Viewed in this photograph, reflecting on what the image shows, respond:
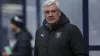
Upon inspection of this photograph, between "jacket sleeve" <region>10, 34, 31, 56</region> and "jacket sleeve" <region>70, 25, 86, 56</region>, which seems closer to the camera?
"jacket sleeve" <region>70, 25, 86, 56</region>

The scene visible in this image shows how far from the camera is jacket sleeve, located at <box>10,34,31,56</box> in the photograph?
515 cm

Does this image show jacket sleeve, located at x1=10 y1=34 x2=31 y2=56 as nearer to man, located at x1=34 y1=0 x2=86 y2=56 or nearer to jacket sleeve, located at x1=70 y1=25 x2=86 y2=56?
man, located at x1=34 y1=0 x2=86 y2=56

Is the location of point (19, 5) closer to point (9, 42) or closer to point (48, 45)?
point (9, 42)

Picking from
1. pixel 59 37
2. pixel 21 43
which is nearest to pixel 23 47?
pixel 21 43

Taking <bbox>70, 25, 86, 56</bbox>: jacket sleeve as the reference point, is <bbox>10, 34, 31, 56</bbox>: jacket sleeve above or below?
below

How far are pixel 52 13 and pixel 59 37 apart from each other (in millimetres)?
259

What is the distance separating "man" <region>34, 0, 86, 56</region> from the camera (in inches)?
142

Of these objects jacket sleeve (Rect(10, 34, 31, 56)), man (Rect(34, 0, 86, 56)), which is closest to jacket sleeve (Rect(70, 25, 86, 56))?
man (Rect(34, 0, 86, 56))

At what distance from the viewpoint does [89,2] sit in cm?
595

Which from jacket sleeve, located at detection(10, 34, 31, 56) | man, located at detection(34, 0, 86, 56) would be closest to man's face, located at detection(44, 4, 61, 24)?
man, located at detection(34, 0, 86, 56)

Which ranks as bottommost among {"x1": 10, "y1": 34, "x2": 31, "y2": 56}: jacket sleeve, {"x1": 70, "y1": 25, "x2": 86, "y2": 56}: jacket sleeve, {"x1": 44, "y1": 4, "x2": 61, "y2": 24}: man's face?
{"x1": 10, "y1": 34, "x2": 31, "y2": 56}: jacket sleeve

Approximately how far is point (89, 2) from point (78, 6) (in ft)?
0.65

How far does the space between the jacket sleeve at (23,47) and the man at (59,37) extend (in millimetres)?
1471

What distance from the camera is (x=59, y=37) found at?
3.64 m
